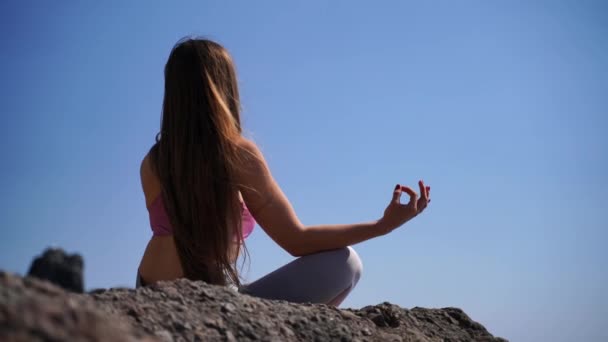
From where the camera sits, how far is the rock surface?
7.97ft

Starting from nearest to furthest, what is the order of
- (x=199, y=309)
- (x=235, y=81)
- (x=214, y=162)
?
(x=199, y=309) < (x=214, y=162) < (x=235, y=81)

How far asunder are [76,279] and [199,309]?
2.41 ft

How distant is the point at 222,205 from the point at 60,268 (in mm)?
1453

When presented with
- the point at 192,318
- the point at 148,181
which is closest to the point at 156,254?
the point at 148,181

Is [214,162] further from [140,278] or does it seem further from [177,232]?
[140,278]

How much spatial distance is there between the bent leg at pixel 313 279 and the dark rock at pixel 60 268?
161 centimetres

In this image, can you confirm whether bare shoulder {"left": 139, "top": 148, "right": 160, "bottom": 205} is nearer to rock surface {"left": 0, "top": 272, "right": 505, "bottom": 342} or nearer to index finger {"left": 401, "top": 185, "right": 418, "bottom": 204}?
rock surface {"left": 0, "top": 272, "right": 505, "bottom": 342}

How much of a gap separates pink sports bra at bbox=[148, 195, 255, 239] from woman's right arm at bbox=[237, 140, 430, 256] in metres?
0.30

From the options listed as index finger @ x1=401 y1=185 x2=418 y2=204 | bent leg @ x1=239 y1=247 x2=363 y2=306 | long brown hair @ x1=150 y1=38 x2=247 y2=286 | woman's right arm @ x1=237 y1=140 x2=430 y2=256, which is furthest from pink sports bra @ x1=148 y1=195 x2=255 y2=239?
index finger @ x1=401 y1=185 x2=418 y2=204

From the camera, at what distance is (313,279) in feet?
16.0

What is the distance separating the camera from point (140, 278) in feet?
17.1

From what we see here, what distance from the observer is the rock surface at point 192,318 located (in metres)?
2.43

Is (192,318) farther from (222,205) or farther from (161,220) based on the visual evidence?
(161,220)

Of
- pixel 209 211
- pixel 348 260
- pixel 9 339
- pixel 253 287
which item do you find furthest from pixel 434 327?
pixel 9 339
